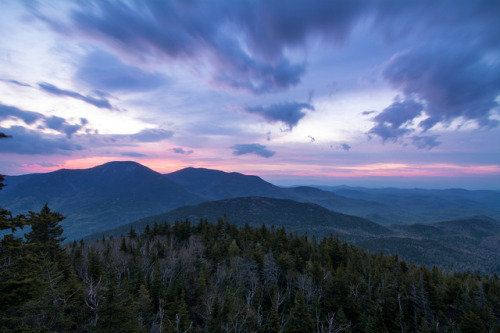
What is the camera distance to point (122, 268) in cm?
5762

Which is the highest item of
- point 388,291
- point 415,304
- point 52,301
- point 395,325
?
point 52,301

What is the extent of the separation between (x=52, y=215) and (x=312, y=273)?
59.3 meters

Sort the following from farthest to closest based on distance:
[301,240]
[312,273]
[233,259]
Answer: [301,240]
[233,259]
[312,273]

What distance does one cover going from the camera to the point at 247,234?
90.6 metres

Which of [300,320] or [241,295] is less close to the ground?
[300,320]

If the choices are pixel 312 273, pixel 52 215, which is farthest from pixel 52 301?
pixel 312 273

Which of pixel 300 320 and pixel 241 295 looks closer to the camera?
pixel 300 320

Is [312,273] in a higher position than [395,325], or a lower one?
higher

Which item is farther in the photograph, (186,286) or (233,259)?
(233,259)

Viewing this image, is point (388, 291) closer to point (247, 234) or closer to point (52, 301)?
point (247, 234)

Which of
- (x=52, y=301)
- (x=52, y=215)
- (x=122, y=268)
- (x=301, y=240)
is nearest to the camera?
(x=52, y=301)

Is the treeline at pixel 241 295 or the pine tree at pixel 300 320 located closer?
the treeline at pixel 241 295

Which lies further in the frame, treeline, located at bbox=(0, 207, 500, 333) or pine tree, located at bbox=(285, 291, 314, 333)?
pine tree, located at bbox=(285, 291, 314, 333)

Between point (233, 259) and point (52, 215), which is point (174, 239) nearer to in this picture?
point (233, 259)
